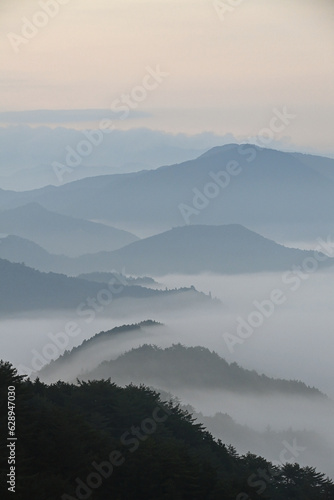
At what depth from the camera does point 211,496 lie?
26516 millimetres

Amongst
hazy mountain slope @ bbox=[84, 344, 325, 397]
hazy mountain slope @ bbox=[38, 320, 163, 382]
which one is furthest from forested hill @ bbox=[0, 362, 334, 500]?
hazy mountain slope @ bbox=[38, 320, 163, 382]

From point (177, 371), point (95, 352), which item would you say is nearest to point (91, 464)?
point (177, 371)

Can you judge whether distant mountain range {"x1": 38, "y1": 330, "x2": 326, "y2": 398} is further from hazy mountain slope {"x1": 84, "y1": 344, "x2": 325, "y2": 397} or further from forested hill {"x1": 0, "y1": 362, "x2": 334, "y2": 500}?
forested hill {"x1": 0, "y1": 362, "x2": 334, "y2": 500}

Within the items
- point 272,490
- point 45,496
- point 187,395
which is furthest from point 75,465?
point 187,395

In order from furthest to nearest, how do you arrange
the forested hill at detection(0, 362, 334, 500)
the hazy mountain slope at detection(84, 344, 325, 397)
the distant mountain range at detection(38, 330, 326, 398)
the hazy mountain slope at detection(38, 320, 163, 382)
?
the hazy mountain slope at detection(38, 320, 163, 382) → the distant mountain range at detection(38, 330, 326, 398) → the hazy mountain slope at detection(84, 344, 325, 397) → the forested hill at detection(0, 362, 334, 500)

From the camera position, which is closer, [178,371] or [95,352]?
[178,371]

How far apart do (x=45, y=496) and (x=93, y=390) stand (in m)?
16.1

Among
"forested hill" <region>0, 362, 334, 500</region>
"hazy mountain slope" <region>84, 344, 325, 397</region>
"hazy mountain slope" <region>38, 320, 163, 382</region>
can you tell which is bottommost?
"forested hill" <region>0, 362, 334, 500</region>

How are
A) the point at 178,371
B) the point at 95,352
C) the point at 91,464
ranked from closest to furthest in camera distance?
the point at 91,464 < the point at 178,371 < the point at 95,352

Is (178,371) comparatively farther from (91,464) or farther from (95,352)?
(91,464)

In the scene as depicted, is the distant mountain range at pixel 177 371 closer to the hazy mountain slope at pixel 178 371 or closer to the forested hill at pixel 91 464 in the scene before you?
the hazy mountain slope at pixel 178 371

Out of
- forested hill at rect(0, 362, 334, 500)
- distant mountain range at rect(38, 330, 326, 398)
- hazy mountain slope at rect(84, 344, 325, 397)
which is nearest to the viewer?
forested hill at rect(0, 362, 334, 500)

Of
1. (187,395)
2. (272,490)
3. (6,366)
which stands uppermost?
(187,395)

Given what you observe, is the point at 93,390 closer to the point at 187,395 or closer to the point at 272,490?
the point at 272,490
